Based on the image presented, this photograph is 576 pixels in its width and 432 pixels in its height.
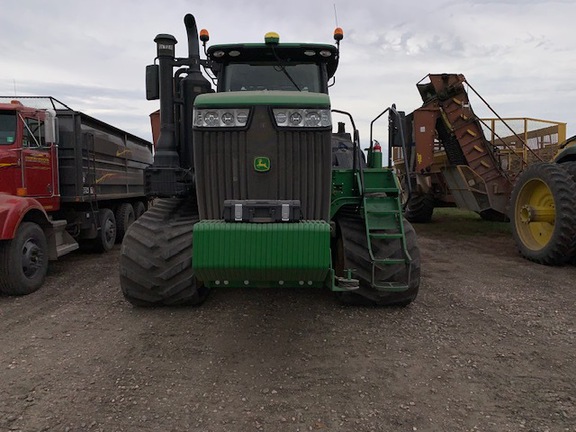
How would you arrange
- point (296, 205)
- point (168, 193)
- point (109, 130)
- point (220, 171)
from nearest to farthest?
point (296, 205), point (220, 171), point (168, 193), point (109, 130)

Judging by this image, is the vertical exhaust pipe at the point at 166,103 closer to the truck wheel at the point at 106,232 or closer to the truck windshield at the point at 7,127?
the truck windshield at the point at 7,127

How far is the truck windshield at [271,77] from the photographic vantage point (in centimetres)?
459

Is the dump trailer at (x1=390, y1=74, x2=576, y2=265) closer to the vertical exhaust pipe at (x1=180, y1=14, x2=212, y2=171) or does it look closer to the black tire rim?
the vertical exhaust pipe at (x1=180, y1=14, x2=212, y2=171)

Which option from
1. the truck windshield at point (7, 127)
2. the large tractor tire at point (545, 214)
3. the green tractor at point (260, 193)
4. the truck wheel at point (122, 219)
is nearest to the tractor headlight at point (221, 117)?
the green tractor at point (260, 193)

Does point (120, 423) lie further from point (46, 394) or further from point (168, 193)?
point (168, 193)

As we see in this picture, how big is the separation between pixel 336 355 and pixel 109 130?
23.7 feet

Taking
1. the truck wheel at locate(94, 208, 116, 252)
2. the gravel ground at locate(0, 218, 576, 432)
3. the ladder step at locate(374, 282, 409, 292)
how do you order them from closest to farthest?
the gravel ground at locate(0, 218, 576, 432)
the ladder step at locate(374, 282, 409, 292)
the truck wheel at locate(94, 208, 116, 252)

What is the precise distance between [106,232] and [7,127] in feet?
9.54

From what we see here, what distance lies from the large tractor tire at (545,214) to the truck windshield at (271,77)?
4.27 metres

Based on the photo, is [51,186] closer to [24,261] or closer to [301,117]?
[24,261]

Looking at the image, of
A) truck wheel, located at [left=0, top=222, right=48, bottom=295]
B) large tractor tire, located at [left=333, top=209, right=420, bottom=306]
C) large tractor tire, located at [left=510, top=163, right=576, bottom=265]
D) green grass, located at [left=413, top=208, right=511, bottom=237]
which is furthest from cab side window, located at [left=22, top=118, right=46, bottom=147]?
green grass, located at [left=413, top=208, right=511, bottom=237]

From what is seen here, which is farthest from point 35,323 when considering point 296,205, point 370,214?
point 370,214

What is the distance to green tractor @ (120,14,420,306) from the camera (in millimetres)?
3186

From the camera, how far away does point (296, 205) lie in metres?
3.40
